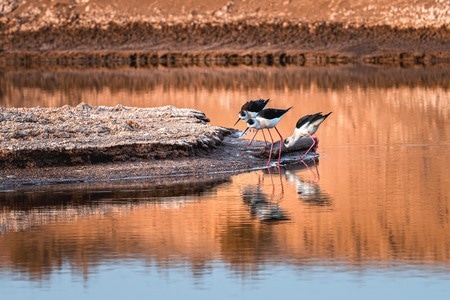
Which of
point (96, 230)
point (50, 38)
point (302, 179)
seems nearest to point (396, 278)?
point (96, 230)

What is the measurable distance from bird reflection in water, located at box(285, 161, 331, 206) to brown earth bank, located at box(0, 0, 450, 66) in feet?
115

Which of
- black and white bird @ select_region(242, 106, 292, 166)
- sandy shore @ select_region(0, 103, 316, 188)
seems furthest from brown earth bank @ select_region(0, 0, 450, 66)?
black and white bird @ select_region(242, 106, 292, 166)

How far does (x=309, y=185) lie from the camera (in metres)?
19.0

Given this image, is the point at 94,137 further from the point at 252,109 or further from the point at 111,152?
the point at 252,109

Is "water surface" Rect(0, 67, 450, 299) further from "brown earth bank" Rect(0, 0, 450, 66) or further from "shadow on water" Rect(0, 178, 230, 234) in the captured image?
"brown earth bank" Rect(0, 0, 450, 66)

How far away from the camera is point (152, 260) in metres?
13.4

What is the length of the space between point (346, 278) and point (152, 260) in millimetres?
2307

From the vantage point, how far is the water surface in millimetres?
12164

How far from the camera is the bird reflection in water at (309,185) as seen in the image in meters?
17.3

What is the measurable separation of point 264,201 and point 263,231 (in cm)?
259

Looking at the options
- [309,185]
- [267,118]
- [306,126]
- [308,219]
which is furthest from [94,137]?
[308,219]

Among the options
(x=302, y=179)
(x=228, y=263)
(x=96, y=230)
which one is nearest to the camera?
(x=228, y=263)

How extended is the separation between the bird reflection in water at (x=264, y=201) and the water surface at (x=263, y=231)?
27mm

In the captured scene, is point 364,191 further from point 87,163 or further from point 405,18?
point 405,18
